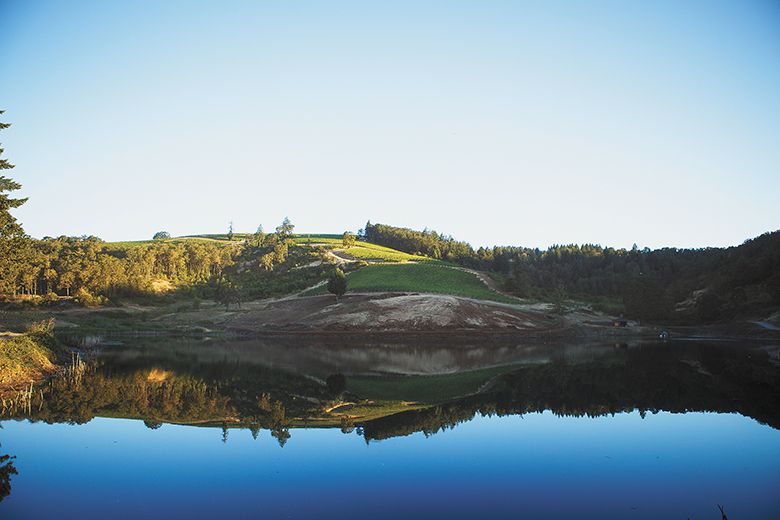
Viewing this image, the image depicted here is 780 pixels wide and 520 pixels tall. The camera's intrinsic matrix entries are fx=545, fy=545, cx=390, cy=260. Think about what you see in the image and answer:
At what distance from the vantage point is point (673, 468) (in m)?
16.2

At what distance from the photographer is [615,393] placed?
29.1 meters

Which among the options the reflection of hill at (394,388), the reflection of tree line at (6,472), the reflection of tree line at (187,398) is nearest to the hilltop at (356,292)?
the reflection of hill at (394,388)

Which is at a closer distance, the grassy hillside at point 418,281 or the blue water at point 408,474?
the blue water at point 408,474

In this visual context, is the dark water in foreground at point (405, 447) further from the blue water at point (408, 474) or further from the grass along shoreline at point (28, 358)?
the grass along shoreline at point (28, 358)

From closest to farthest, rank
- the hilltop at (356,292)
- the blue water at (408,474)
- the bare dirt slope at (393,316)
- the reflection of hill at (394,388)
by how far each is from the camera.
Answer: the blue water at (408,474)
the reflection of hill at (394,388)
the bare dirt slope at (393,316)
the hilltop at (356,292)

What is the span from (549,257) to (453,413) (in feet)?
502

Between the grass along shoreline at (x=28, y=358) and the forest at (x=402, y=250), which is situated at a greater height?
the forest at (x=402, y=250)

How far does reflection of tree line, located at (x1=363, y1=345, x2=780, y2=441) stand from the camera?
23359mm

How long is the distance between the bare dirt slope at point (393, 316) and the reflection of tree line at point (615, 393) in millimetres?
29894

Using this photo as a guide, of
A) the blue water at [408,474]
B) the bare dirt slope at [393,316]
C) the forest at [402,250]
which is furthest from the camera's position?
the forest at [402,250]

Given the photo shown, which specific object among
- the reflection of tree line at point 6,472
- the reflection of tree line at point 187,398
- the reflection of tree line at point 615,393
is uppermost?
the reflection of tree line at point 615,393

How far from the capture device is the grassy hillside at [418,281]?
297 feet

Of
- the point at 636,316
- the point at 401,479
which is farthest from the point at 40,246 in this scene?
the point at 401,479

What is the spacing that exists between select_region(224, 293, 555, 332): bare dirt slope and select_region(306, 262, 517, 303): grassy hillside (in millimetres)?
4745
